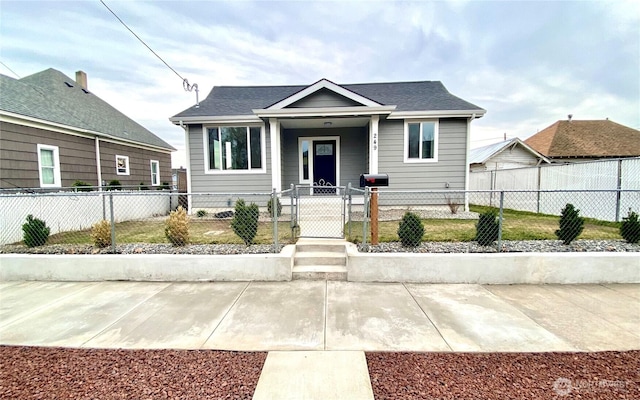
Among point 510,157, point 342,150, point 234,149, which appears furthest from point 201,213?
point 510,157

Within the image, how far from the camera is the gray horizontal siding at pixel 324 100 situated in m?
8.19

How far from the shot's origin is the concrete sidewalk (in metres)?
2.44

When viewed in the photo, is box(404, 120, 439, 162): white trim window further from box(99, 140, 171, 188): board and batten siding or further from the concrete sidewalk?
box(99, 140, 171, 188): board and batten siding

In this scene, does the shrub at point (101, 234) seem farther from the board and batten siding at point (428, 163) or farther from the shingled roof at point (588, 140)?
the shingled roof at point (588, 140)

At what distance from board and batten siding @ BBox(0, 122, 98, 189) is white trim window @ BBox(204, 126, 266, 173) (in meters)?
5.40

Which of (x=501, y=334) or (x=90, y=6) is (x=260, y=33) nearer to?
(x=90, y=6)

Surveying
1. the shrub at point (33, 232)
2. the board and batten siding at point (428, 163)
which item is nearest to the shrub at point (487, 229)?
the board and batten siding at point (428, 163)

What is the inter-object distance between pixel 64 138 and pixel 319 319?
39.7 ft

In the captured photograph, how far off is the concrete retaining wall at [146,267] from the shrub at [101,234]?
1.62 feet

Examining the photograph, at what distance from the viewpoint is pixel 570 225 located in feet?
15.3

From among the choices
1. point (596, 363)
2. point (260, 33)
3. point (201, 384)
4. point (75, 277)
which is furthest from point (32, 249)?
point (260, 33)

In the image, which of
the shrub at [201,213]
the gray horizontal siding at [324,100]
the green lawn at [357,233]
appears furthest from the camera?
the shrub at [201,213]

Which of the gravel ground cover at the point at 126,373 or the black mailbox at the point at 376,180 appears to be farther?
the black mailbox at the point at 376,180

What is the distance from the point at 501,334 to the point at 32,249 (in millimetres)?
7480
